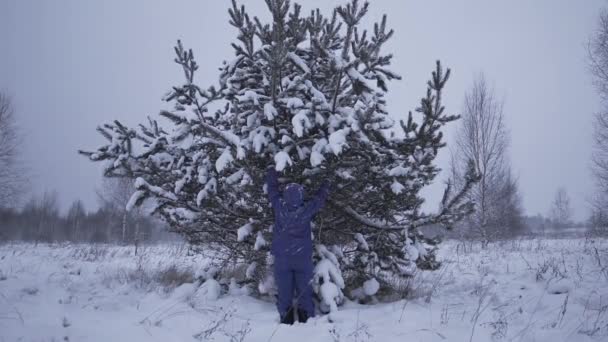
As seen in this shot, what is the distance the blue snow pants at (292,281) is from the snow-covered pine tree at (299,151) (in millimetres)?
321

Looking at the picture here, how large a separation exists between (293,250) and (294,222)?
0.35 metres

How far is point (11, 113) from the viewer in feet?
58.3

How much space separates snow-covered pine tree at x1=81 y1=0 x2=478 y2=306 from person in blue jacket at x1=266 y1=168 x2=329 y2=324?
36 cm

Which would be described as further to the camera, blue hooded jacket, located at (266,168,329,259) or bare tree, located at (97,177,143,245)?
bare tree, located at (97,177,143,245)

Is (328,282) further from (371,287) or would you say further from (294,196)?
(294,196)

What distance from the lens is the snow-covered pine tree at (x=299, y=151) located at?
3.92 meters

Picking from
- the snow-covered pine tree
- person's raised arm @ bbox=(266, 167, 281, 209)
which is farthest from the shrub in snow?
person's raised arm @ bbox=(266, 167, 281, 209)

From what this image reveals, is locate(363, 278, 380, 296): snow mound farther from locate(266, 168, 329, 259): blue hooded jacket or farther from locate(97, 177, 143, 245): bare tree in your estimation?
locate(97, 177, 143, 245): bare tree

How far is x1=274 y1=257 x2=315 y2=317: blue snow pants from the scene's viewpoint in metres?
3.96

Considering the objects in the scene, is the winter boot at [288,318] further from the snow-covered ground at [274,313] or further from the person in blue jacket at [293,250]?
the snow-covered ground at [274,313]

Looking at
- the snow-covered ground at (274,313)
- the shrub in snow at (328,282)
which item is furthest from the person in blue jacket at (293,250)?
the snow-covered ground at (274,313)

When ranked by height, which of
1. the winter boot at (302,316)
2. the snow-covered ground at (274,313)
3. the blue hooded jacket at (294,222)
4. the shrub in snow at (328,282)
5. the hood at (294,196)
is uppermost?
the hood at (294,196)

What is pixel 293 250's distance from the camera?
3994mm

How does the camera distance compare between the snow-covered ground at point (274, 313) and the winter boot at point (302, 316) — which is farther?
the winter boot at point (302, 316)
